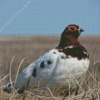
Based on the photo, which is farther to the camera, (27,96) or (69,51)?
(69,51)

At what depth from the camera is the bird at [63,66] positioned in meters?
3.04

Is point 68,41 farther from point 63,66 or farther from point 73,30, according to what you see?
point 63,66

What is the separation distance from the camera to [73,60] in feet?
9.96

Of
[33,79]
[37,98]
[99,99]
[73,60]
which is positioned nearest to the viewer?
[99,99]

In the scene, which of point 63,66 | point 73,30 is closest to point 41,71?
point 63,66

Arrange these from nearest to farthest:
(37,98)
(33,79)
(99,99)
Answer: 1. (99,99)
2. (37,98)
3. (33,79)

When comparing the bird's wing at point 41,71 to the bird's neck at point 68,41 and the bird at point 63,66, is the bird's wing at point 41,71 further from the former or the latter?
the bird's neck at point 68,41

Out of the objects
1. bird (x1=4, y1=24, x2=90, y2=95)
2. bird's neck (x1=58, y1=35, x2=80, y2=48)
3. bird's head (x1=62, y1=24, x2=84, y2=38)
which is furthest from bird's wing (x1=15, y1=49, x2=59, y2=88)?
bird's head (x1=62, y1=24, x2=84, y2=38)

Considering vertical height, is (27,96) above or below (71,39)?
below

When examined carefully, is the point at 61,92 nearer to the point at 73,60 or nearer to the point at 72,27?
the point at 73,60

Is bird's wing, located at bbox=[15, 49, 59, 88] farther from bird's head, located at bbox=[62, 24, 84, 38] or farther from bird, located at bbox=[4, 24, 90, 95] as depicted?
bird's head, located at bbox=[62, 24, 84, 38]

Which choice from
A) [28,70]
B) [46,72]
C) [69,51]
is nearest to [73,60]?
[69,51]

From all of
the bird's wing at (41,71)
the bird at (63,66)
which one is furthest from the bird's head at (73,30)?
the bird's wing at (41,71)

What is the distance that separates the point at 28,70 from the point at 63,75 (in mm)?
483
